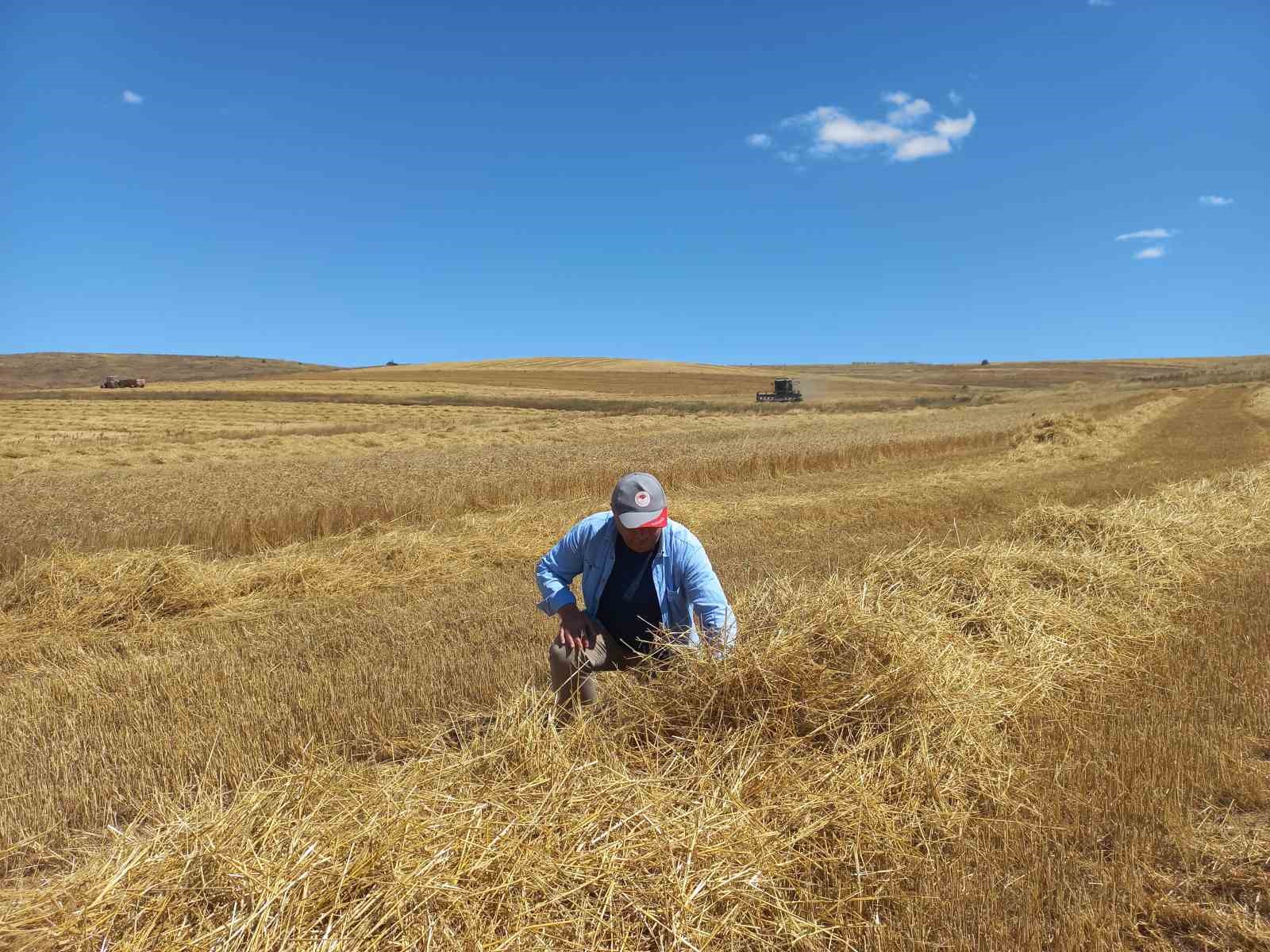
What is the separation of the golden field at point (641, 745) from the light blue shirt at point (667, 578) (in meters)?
0.22

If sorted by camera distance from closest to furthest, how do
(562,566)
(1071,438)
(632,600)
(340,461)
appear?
(632,600)
(562,566)
(340,461)
(1071,438)

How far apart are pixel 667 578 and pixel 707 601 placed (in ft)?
0.86

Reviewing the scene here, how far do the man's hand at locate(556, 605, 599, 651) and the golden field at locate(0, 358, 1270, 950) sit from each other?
1.26 ft

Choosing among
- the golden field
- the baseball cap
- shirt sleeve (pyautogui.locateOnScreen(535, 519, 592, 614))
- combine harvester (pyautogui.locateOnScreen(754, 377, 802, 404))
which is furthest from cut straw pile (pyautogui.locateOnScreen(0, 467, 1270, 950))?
combine harvester (pyautogui.locateOnScreen(754, 377, 802, 404))

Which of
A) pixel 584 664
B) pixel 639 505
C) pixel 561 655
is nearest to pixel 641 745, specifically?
pixel 584 664

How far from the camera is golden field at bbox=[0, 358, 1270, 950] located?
2621 mm

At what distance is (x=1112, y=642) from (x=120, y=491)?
13.0 m

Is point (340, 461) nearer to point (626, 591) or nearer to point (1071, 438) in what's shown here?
point (626, 591)

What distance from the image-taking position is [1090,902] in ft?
8.91

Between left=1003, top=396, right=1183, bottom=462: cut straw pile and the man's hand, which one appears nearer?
the man's hand

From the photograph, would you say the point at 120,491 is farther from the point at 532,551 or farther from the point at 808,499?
the point at 808,499

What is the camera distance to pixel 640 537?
3705mm

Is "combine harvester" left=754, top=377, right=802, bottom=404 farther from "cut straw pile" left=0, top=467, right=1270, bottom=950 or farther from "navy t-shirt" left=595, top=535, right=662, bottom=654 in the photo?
"navy t-shirt" left=595, top=535, right=662, bottom=654

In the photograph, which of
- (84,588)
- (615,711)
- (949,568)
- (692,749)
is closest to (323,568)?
(84,588)
